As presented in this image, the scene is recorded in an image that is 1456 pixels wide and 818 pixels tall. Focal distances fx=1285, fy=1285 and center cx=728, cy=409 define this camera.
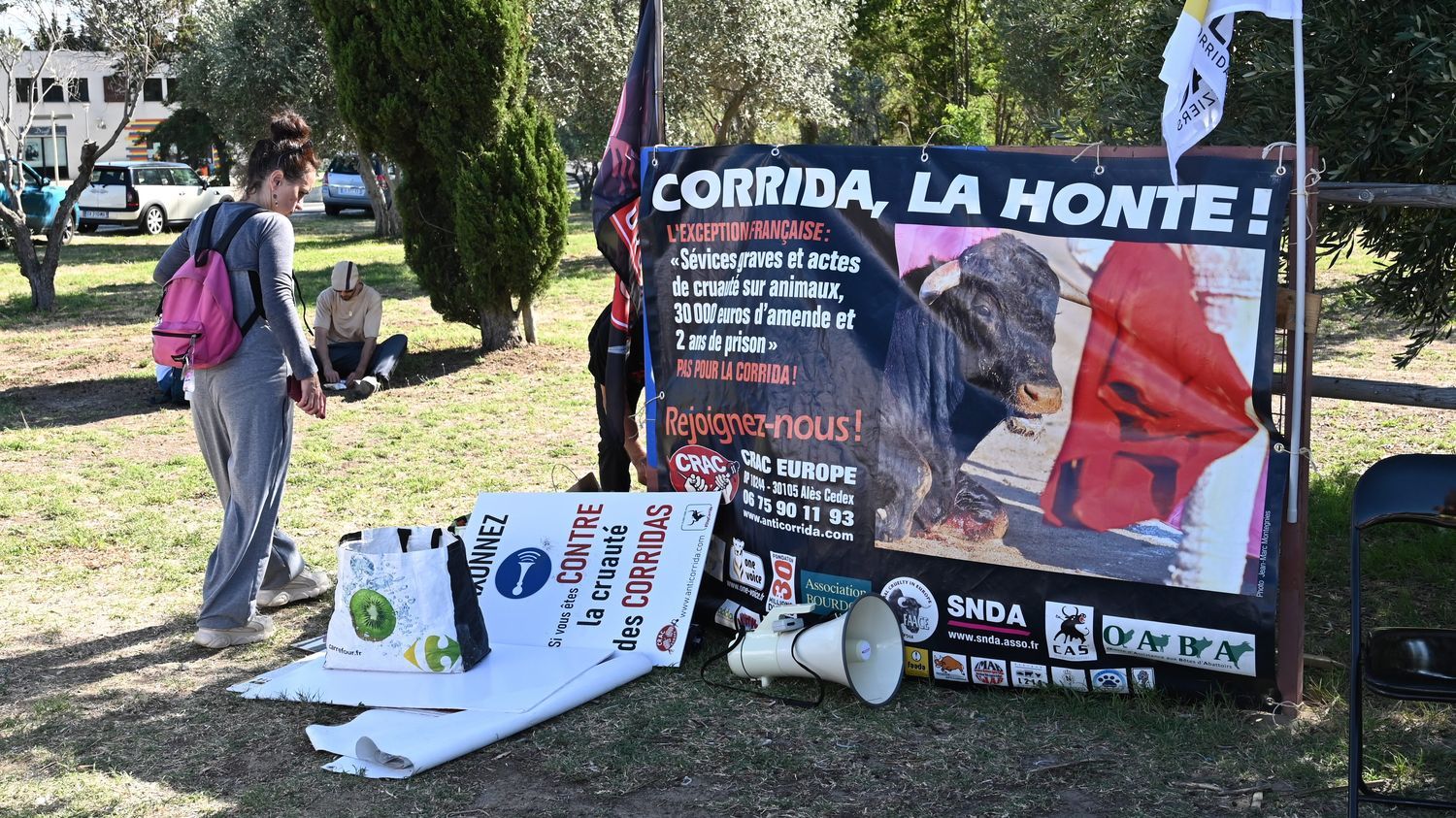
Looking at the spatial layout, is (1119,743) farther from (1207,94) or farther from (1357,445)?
(1357,445)

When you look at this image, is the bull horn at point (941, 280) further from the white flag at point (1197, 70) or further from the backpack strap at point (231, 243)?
the backpack strap at point (231, 243)

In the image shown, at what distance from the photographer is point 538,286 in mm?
11844

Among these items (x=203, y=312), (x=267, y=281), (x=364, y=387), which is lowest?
(x=364, y=387)

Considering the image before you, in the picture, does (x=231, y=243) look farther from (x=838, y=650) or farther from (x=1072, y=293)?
(x=1072, y=293)

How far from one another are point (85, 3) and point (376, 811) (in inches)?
642

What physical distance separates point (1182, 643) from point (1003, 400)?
99 centimetres

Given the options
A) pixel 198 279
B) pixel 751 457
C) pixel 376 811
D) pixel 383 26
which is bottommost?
pixel 376 811

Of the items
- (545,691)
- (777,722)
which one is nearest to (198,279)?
(545,691)

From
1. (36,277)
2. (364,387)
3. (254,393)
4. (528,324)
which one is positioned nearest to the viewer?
(254,393)

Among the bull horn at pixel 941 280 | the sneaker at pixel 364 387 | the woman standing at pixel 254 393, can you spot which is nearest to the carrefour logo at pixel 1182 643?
the bull horn at pixel 941 280

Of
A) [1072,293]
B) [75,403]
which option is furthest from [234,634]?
[75,403]

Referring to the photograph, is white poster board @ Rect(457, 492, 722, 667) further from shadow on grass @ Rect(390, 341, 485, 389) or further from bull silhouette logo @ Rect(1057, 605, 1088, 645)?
shadow on grass @ Rect(390, 341, 485, 389)

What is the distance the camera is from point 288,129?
210 inches

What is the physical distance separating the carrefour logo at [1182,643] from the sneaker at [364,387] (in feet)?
24.3
